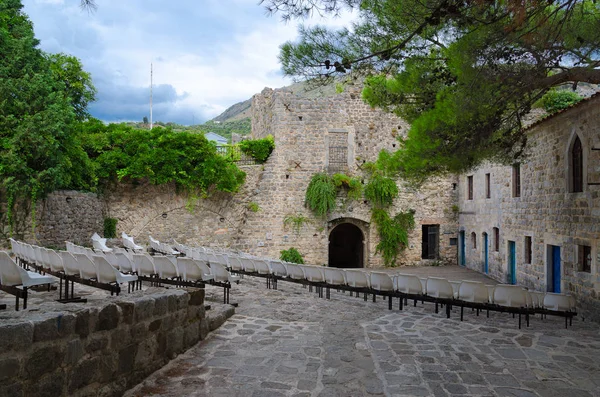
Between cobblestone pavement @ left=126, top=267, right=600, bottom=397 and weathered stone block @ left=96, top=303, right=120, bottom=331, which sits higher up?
weathered stone block @ left=96, top=303, right=120, bottom=331

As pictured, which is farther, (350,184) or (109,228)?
(350,184)

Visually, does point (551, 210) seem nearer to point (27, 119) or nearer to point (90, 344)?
point (90, 344)

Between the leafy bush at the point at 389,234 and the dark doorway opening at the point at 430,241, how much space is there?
1698mm

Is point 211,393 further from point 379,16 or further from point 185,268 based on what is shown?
point 379,16

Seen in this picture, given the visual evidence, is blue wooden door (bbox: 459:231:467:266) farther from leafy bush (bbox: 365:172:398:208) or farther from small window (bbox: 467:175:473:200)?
leafy bush (bbox: 365:172:398:208)

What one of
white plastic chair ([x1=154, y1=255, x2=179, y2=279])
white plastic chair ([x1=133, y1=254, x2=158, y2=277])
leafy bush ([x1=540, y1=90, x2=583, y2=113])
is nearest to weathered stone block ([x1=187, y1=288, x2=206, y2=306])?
white plastic chair ([x1=154, y1=255, x2=179, y2=279])

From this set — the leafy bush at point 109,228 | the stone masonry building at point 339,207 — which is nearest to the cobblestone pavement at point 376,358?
the stone masonry building at point 339,207

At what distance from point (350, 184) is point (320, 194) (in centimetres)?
137

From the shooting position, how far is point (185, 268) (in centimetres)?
735

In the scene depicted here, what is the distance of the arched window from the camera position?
9836mm

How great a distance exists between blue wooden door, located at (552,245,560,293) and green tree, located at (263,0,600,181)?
384 cm

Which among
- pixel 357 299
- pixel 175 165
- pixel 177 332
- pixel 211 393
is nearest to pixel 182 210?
pixel 175 165

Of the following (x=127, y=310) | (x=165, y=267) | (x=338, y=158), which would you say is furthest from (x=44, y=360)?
(x=338, y=158)

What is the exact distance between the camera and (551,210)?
11.2 m
